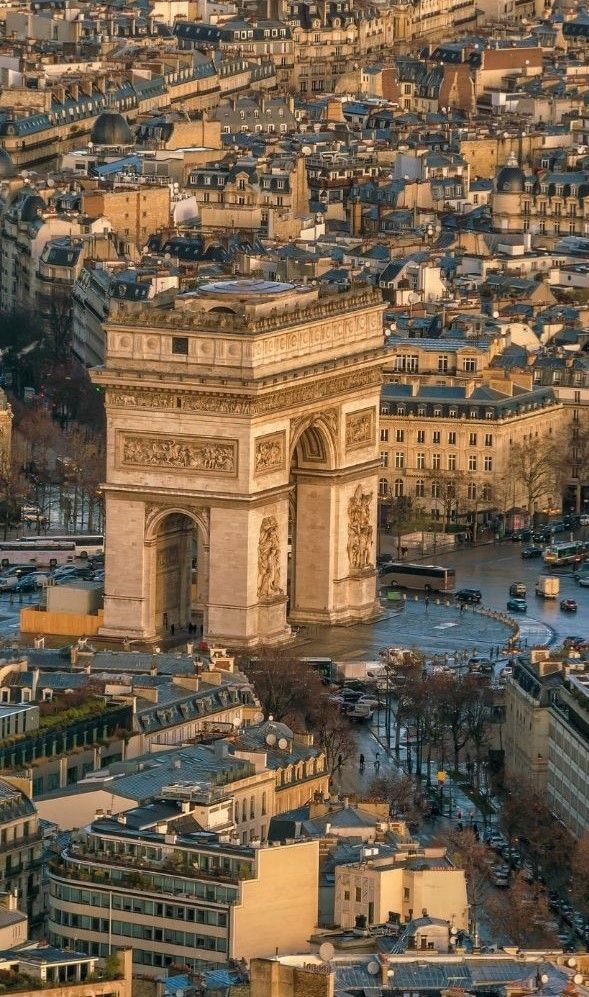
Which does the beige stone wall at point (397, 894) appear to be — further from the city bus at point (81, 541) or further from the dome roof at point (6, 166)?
the dome roof at point (6, 166)

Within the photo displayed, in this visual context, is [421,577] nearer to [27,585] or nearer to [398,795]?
[27,585]

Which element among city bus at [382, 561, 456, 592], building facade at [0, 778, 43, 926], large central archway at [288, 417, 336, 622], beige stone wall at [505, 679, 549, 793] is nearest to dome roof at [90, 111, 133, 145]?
city bus at [382, 561, 456, 592]

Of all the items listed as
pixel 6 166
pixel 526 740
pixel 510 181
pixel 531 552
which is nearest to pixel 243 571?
pixel 526 740

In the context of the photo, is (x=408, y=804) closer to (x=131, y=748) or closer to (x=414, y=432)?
(x=131, y=748)

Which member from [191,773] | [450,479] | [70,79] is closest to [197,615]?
[450,479]

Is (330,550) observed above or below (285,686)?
below

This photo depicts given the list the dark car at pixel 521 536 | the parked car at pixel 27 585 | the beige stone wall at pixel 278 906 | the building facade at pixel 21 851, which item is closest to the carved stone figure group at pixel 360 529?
the parked car at pixel 27 585
